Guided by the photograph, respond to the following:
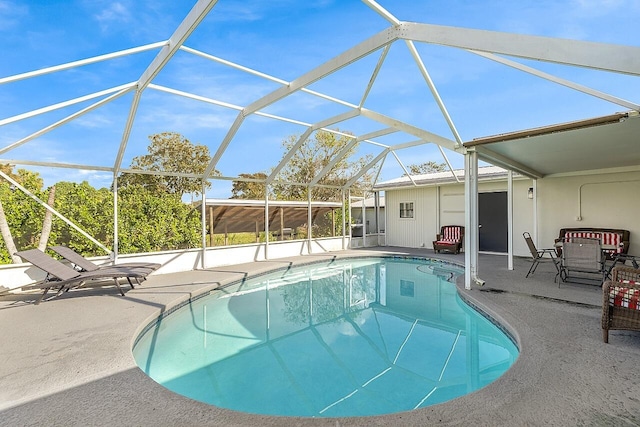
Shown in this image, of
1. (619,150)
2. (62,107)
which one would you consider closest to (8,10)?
(62,107)

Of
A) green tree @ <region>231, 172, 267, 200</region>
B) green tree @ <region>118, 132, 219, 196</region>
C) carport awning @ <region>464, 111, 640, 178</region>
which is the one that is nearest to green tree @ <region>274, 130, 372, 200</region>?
green tree @ <region>231, 172, 267, 200</region>

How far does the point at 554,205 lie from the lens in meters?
9.94

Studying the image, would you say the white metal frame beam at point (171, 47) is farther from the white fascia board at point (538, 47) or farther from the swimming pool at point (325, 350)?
the swimming pool at point (325, 350)

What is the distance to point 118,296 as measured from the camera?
5.91 meters

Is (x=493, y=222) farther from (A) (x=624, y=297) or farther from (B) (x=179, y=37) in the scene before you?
(B) (x=179, y=37)

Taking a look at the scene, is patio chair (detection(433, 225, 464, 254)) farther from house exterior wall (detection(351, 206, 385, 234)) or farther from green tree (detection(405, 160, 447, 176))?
green tree (detection(405, 160, 447, 176))

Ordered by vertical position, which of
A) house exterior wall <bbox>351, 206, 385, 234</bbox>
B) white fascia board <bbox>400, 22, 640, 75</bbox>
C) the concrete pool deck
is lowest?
the concrete pool deck

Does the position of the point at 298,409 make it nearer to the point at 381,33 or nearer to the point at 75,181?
the point at 381,33

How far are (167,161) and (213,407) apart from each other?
1753 cm

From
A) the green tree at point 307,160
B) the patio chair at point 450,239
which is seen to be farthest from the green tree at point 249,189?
the patio chair at point 450,239

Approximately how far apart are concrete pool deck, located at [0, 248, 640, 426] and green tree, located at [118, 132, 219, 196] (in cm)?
1296

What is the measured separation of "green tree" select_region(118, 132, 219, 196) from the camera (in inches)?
679

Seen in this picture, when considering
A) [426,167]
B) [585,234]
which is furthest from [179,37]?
[426,167]

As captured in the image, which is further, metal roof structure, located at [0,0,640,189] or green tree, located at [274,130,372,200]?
green tree, located at [274,130,372,200]
